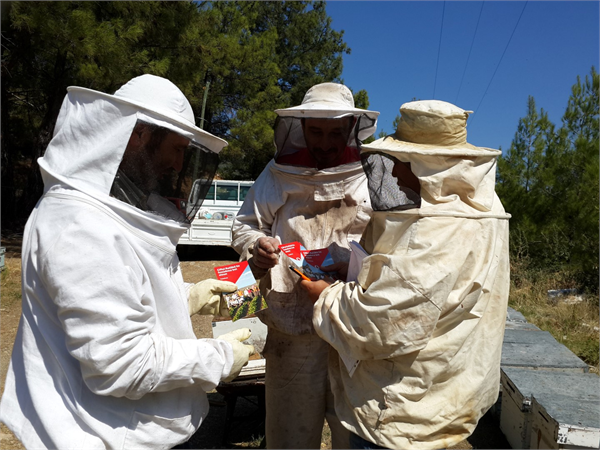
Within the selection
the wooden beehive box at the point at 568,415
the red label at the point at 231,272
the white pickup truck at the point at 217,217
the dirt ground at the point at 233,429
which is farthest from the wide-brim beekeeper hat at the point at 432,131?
the white pickup truck at the point at 217,217

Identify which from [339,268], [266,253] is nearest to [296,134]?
[266,253]

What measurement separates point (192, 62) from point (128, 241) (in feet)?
30.8

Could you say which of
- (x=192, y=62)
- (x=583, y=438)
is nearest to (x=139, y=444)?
(x=583, y=438)

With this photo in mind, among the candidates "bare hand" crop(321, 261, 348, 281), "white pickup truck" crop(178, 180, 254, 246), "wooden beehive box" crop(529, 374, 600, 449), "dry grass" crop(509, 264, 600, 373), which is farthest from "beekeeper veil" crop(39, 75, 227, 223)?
"white pickup truck" crop(178, 180, 254, 246)

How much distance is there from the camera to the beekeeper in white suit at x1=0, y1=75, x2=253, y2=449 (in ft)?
4.49

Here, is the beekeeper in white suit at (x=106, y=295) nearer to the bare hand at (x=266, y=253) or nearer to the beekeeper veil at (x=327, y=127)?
the bare hand at (x=266, y=253)

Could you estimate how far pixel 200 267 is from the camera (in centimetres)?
1006

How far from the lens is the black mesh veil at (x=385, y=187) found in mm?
1782

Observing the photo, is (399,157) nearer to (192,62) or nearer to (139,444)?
(139,444)

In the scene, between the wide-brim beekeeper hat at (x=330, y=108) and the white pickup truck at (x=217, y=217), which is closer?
the wide-brim beekeeper hat at (x=330, y=108)

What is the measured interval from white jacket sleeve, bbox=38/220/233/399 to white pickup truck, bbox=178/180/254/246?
8798 millimetres

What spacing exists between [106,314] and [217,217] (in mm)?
9327

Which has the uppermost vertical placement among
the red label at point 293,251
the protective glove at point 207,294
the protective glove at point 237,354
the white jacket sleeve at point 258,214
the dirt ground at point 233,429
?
the white jacket sleeve at point 258,214

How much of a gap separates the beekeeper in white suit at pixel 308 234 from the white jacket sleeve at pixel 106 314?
3.34 feet
